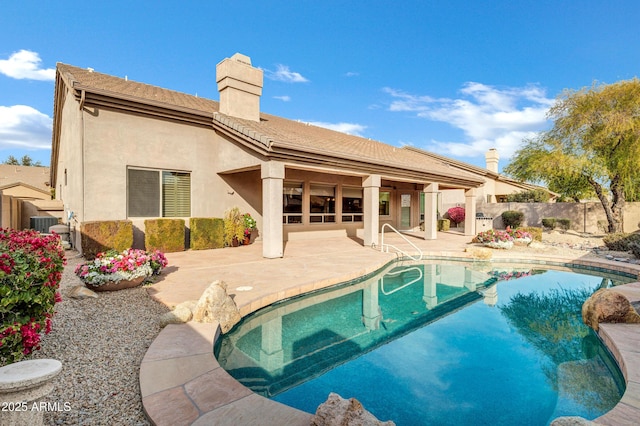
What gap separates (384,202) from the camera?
18.8 m

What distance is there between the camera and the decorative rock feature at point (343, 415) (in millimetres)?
2035

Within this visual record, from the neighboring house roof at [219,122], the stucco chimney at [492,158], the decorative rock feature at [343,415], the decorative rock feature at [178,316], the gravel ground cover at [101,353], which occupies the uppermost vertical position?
the stucco chimney at [492,158]

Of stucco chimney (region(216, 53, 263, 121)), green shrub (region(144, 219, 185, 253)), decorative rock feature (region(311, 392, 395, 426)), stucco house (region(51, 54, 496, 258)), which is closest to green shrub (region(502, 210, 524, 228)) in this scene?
stucco house (region(51, 54, 496, 258))

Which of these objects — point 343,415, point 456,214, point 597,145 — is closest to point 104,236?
point 343,415

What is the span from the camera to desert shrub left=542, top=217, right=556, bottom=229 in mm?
18797

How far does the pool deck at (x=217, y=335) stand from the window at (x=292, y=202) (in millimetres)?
4280

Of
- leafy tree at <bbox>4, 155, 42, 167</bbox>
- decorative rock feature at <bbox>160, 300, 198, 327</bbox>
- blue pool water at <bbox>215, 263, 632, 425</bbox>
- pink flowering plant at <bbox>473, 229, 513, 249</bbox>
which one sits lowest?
blue pool water at <bbox>215, 263, 632, 425</bbox>

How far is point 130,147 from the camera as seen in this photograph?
978cm

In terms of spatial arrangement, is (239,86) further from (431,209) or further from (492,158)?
(492,158)

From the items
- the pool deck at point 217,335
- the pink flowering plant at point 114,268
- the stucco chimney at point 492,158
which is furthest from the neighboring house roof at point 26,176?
the stucco chimney at point 492,158

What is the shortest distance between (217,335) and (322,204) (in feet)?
37.6

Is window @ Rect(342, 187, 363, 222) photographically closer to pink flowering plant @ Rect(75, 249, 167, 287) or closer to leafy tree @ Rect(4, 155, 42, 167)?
pink flowering plant @ Rect(75, 249, 167, 287)

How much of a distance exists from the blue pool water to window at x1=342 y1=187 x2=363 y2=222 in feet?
30.2

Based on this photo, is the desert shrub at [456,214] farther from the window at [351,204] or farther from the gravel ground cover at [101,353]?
the gravel ground cover at [101,353]
